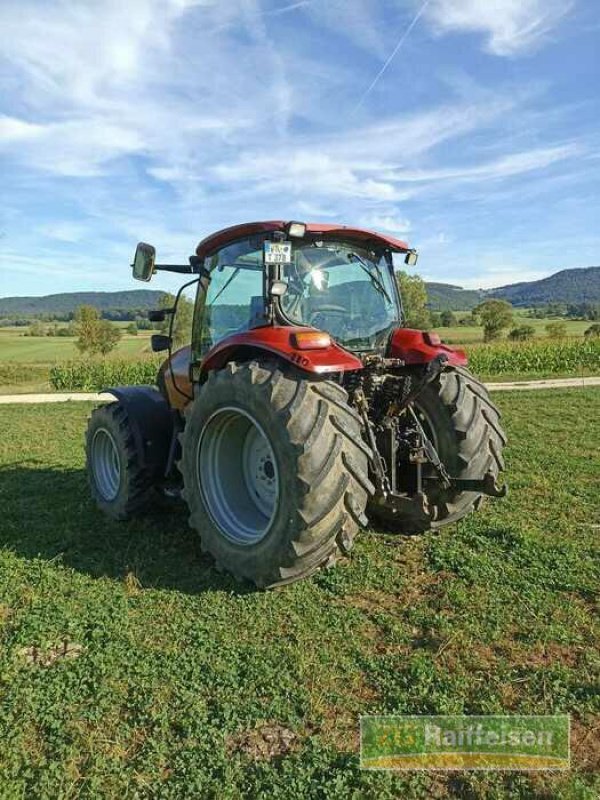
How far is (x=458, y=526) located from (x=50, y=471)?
16.1ft

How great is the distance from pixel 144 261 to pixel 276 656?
306cm

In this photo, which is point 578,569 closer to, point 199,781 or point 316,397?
point 316,397

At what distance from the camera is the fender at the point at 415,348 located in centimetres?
436

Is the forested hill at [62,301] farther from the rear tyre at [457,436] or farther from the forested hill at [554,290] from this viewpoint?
the rear tyre at [457,436]

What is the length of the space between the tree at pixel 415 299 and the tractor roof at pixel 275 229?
77.0ft

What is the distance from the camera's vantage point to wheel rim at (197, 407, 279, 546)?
4098 millimetres

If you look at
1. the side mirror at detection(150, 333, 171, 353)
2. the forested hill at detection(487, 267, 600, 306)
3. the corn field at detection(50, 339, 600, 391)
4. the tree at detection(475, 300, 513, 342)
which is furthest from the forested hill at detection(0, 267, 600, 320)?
the side mirror at detection(150, 333, 171, 353)

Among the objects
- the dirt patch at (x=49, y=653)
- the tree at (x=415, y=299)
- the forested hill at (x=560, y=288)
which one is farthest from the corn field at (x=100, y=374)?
the forested hill at (x=560, y=288)

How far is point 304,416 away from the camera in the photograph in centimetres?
338

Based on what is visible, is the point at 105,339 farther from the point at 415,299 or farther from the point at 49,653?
the point at 49,653

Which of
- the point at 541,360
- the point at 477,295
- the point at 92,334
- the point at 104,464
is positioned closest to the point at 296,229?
the point at 104,464

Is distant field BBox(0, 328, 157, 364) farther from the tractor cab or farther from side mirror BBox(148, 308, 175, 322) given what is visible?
the tractor cab

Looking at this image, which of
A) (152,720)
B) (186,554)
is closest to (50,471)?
(186,554)

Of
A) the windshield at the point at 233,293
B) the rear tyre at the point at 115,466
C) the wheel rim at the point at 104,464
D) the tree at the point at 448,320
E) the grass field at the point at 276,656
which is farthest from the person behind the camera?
the tree at the point at 448,320
